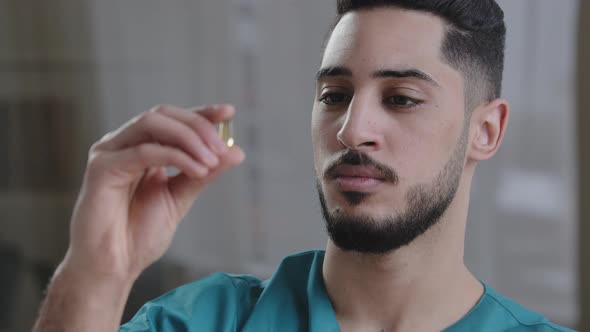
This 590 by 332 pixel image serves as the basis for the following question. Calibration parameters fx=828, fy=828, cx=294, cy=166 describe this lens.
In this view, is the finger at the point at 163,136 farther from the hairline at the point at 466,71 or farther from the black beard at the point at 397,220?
the hairline at the point at 466,71

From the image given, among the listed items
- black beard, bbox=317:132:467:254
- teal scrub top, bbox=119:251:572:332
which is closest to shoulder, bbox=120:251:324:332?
teal scrub top, bbox=119:251:572:332

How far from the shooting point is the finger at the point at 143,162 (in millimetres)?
902

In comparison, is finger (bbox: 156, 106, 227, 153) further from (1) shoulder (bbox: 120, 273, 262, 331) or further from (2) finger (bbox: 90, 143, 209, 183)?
(1) shoulder (bbox: 120, 273, 262, 331)

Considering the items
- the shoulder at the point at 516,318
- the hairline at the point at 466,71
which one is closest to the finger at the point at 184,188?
the hairline at the point at 466,71

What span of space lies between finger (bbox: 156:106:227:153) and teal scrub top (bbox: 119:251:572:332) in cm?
40

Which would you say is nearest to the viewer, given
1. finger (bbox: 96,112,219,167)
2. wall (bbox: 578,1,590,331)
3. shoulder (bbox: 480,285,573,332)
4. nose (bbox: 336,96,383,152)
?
finger (bbox: 96,112,219,167)

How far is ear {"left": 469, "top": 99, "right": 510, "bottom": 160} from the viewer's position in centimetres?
127

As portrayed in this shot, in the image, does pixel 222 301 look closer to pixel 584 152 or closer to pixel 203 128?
pixel 203 128

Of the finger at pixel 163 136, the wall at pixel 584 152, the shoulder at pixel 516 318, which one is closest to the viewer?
the finger at pixel 163 136

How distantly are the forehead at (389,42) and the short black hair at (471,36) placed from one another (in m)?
0.01

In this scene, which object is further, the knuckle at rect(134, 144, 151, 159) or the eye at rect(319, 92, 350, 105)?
the eye at rect(319, 92, 350, 105)

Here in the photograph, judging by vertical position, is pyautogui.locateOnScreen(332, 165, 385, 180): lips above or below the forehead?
below

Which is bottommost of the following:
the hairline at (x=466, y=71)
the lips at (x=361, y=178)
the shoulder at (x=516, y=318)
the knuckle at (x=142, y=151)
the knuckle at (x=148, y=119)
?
the shoulder at (x=516, y=318)

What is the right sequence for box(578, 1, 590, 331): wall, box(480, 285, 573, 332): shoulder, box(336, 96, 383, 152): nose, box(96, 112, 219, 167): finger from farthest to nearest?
1. box(578, 1, 590, 331): wall
2. box(480, 285, 573, 332): shoulder
3. box(336, 96, 383, 152): nose
4. box(96, 112, 219, 167): finger
